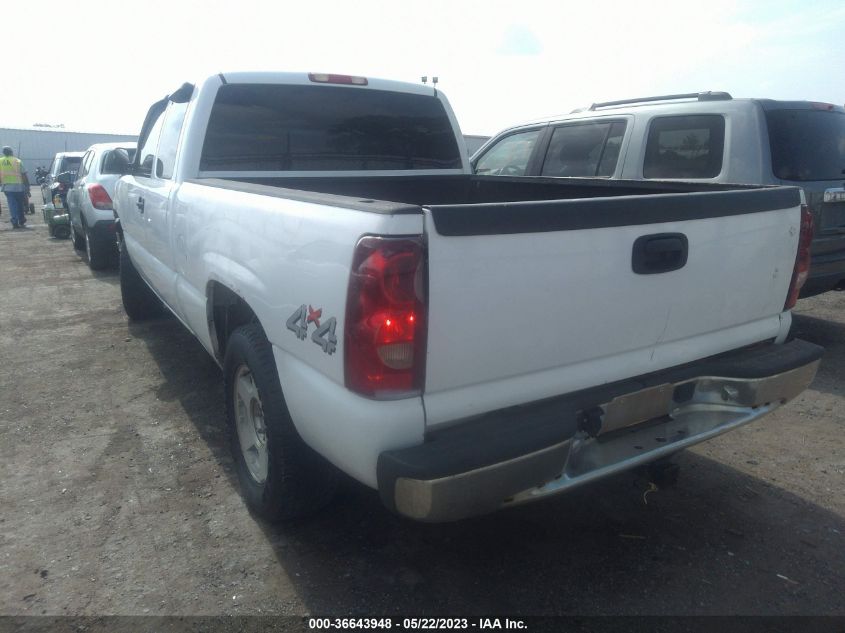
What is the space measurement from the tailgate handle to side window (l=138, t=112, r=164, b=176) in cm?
347

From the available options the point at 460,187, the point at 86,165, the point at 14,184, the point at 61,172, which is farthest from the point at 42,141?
the point at 460,187

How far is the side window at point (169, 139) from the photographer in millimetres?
4086

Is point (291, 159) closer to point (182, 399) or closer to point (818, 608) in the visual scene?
point (182, 399)

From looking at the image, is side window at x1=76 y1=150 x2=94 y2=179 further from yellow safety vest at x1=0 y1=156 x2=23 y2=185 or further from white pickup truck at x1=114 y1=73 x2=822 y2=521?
white pickup truck at x1=114 y1=73 x2=822 y2=521

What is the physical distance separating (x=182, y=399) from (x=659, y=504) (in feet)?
10.3

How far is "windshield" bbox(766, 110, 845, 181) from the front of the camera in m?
5.07

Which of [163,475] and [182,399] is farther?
[182,399]

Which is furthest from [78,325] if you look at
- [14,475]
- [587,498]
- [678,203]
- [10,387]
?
[678,203]

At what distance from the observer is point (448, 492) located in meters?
1.97

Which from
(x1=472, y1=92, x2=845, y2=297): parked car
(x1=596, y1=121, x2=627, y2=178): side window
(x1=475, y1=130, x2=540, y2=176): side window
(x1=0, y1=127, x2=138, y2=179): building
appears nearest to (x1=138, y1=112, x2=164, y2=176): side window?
(x1=475, y1=130, x2=540, y2=176): side window

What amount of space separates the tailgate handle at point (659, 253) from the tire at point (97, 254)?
8.89 m

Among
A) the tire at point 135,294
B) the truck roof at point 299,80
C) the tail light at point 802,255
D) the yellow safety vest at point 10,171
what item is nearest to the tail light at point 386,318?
the tail light at point 802,255

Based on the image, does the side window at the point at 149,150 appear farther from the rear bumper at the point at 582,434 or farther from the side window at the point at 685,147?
the side window at the point at 685,147

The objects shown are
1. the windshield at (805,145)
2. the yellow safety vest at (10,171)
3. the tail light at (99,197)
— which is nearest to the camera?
the windshield at (805,145)
